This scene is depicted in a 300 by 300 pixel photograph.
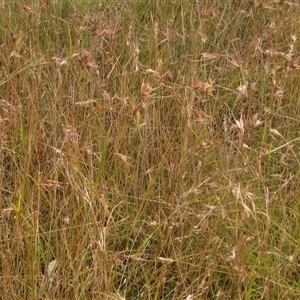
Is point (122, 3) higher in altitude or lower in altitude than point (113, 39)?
lower

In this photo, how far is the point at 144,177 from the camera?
207 cm

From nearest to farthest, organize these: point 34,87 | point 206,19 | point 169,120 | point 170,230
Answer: point 170,230
point 34,87
point 169,120
point 206,19

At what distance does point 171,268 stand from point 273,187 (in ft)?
1.49

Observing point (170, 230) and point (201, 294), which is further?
point (170, 230)

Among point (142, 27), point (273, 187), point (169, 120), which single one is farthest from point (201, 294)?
point (142, 27)

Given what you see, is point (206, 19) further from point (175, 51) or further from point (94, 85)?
point (94, 85)

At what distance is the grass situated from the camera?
171 cm

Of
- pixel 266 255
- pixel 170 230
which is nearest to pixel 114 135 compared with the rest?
pixel 170 230

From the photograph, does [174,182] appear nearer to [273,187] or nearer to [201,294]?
[273,187]

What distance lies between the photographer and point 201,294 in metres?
1.67

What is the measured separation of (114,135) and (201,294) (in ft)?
2.10

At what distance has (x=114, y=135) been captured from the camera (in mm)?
2150

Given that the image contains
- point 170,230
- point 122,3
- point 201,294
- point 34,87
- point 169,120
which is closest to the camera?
point 201,294

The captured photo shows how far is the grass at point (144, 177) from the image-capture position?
1712 millimetres
